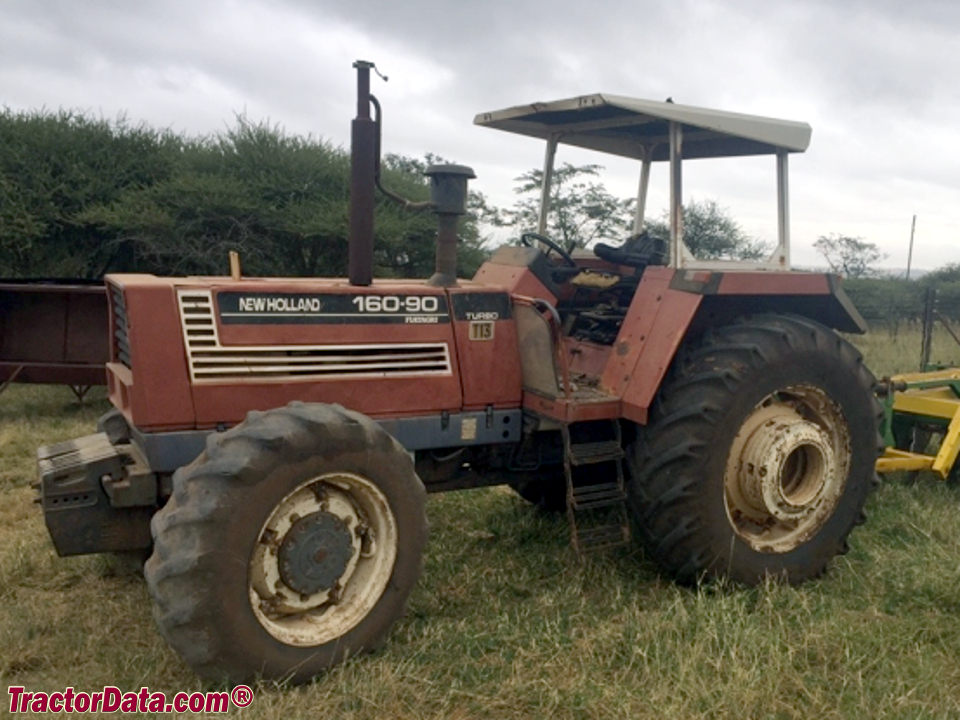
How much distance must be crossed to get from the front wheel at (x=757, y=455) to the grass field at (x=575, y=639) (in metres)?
0.20

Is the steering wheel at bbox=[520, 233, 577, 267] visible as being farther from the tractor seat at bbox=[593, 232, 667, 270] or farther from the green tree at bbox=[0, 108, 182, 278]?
the green tree at bbox=[0, 108, 182, 278]

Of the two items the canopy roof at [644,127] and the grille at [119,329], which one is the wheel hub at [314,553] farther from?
the canopy roof at [644,127]

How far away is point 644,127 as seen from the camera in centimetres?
507

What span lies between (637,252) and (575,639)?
7.52ft

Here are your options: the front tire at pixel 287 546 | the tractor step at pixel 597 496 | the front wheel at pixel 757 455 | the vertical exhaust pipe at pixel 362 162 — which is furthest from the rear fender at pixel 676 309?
the vertical exhaust pipe at pixel 362 162

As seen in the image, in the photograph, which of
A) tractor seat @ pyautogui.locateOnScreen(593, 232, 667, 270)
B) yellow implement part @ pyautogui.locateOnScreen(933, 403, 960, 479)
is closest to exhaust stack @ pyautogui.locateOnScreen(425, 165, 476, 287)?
tractor seat @ pyautogui.locateOnScreen(593, 232, 667, 270)

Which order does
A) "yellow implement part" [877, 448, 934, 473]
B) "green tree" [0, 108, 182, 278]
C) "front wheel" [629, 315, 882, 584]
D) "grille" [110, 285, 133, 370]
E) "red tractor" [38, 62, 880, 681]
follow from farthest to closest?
"green tree" [0, 108, 182, 278]
"yellow implement part" [877, 448, 934, 473]
"front wheel" [629, 315, 882, 584]
"grille" [110, 285, 133, 370]
"red tractor" [38, 62, 880, 681]

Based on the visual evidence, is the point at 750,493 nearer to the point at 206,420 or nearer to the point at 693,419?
the point at 693,419

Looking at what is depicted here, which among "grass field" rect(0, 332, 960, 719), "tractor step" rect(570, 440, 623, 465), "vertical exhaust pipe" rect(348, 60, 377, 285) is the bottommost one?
"grass field" rect(0, 332, 960, 719)

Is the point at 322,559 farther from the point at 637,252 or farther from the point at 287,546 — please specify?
the point at 637,252

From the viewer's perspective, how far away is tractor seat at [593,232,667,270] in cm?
491

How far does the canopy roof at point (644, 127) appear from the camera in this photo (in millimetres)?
4297

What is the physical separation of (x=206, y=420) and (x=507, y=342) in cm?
149

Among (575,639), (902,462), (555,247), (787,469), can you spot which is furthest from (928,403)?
(575,639)
